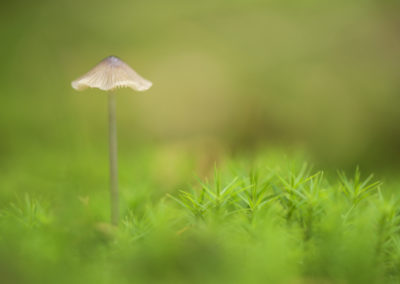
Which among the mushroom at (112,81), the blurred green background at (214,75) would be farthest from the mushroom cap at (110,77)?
the blurred green background at (214,75)

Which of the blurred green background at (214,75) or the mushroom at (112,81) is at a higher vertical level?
the blurred green background at (214,75)

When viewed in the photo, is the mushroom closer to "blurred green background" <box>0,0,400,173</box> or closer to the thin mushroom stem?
the thin mushroom stem

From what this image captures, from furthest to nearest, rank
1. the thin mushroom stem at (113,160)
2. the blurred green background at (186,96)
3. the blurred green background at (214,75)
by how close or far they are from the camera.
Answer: the blurred green background at (214,75), the blurred green background at (186,96), the thin mushroom stem at (113,160)

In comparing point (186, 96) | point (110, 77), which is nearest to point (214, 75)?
point (186, 96)

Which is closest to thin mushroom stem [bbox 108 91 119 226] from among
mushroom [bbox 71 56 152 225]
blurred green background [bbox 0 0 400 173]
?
mushroom [bbox 71 56 152 225]

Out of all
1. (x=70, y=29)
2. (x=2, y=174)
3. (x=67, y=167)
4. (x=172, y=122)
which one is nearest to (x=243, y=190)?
(x=67, y=167)

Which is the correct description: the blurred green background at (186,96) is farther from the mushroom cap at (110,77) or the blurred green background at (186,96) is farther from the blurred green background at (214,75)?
the mushroom cap at (110,77)
